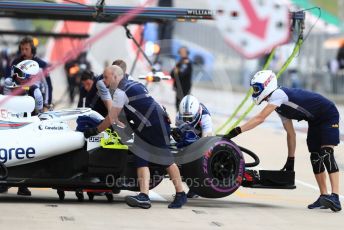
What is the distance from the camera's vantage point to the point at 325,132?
13.4 meters

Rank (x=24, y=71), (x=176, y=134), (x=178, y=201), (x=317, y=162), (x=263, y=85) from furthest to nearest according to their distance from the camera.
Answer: (x=24, y=71), (x=176, y=134), (x=317, y=162), (x=263, y=85), (x=178, y=201)

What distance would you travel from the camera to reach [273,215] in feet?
41.4

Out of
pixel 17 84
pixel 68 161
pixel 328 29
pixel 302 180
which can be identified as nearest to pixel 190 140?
pixel 68 161

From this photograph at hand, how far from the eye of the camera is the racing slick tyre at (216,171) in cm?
1309

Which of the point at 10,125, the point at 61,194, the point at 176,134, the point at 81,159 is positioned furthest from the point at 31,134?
the point at 176,134

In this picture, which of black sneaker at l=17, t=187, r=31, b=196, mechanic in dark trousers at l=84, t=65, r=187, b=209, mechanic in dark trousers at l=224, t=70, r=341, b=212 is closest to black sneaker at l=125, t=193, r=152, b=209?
mechanic in dark trousers at l=84, t=65, r=187, b=209

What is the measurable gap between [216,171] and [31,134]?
6.97 feet

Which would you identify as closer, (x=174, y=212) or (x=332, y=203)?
(x=174, y=212)

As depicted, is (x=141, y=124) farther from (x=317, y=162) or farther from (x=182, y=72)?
(x=182, y=72)

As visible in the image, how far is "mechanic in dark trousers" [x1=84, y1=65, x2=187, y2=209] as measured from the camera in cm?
1273

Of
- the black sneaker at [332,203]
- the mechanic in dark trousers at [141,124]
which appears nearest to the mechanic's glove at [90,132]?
the mechanic in dark trousers at [141,124]

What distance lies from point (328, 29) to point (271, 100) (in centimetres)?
3636

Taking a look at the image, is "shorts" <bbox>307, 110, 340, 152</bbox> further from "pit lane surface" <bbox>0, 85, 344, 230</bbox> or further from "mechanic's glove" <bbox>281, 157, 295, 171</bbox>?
"pit lane surface" <bbox>0, 85, 344, 230</bbox>

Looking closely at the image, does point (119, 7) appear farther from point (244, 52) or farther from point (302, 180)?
point (244, 52)
